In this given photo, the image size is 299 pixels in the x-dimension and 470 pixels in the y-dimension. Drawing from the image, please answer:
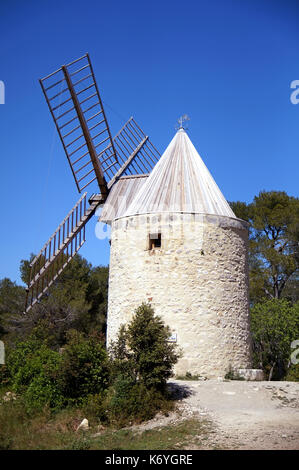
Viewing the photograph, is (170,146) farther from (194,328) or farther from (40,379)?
(40,379)

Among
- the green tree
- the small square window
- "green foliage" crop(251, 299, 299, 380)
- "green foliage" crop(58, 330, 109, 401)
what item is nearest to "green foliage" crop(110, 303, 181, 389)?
"green foliage" crop(58, 330, 109, 401)

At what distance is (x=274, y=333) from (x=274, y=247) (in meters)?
5.34

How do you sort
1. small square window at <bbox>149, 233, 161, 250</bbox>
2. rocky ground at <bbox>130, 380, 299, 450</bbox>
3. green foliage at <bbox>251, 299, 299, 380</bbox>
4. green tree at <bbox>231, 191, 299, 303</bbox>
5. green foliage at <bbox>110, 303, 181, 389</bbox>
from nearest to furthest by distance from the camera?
rocky ground at <bbox>130, 380, 299, 450</bbox> < green foliage at <bbox>110, 303, 181, 389</bbox> < small square window at <bbox>149, 233, 161, 250</bbox> < green foliage at <bbox>251, 299, 299, 380</bbox> < green tree at <bbox>231, 191, 299, 303</bbox>

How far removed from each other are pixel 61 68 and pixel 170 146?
3.54 metres

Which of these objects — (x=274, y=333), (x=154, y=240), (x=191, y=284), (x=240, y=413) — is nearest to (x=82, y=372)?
(x=240, y=413)

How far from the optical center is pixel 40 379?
26.3 feet

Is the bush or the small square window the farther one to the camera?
the small square window

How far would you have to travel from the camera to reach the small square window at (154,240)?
9945mm

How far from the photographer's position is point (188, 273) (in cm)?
955

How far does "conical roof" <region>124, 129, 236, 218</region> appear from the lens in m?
10.3

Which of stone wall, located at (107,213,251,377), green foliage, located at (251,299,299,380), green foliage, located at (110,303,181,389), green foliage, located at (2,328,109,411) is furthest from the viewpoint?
green foliage, located at (251,299,299,380)

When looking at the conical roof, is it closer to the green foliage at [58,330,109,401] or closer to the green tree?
the green foliage at [58,330,109,401]

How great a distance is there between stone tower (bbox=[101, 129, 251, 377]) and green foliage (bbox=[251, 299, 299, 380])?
12.3 ft
